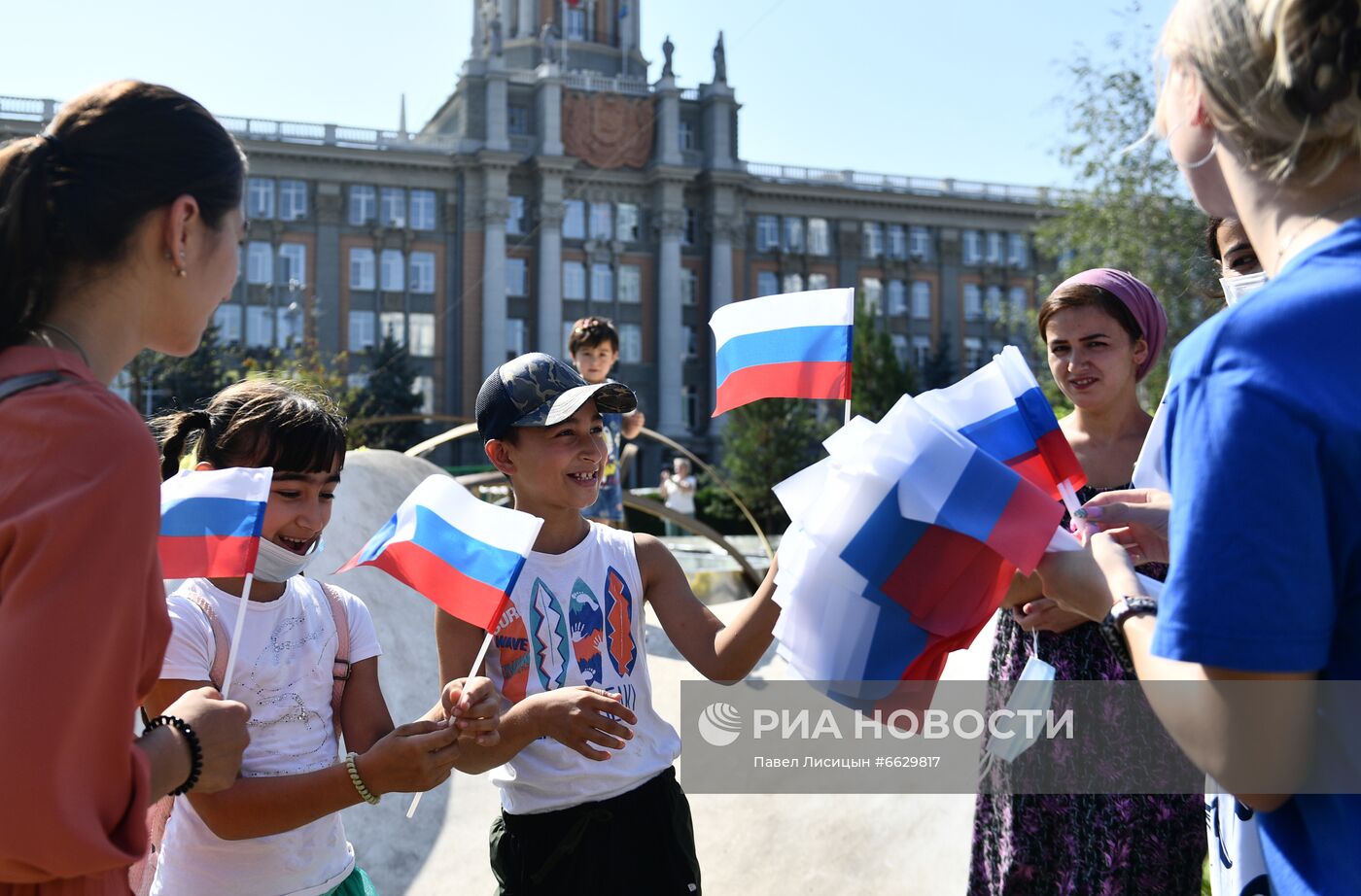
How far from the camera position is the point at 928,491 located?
1572 millimetres

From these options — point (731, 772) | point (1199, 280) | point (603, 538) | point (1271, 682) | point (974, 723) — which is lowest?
point (731, 772)

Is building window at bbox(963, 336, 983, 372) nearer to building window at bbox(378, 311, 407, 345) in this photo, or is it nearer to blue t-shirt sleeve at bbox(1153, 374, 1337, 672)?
building window at bbox(378, 311, 407, 345)

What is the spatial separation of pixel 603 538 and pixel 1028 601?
940mm

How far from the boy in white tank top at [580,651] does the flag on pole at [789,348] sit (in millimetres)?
303

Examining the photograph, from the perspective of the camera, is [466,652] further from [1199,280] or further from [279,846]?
[1199,280]

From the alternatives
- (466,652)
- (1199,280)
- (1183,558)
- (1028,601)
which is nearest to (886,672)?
(1183,558)

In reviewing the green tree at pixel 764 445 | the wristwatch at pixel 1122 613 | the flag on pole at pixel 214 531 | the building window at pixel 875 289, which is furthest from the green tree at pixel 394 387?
the wristwatch at pixel 1122 613

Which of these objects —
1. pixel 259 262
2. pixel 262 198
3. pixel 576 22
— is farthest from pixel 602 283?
pixel 262 198

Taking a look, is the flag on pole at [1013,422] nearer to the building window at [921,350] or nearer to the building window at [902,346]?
the building window at [921,350]

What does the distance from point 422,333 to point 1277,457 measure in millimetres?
43027

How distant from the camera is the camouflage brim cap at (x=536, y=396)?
8.52 feet

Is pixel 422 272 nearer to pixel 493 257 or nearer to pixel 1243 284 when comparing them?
pixel 493 257

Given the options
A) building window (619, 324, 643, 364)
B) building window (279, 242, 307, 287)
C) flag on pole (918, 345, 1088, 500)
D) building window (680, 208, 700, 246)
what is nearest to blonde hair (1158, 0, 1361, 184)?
flag on pole (918, 345, 1088, 500)

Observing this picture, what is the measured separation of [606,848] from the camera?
95.4 inches
